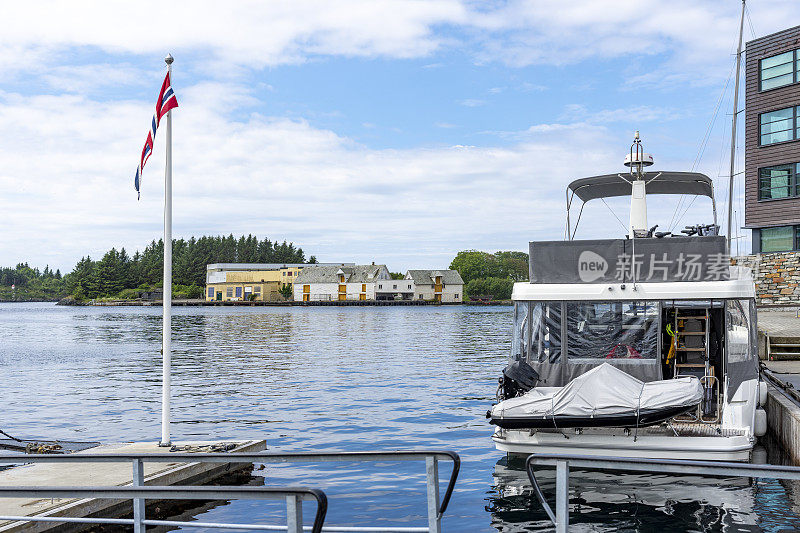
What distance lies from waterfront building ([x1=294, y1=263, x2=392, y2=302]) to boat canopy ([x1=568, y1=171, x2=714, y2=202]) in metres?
153

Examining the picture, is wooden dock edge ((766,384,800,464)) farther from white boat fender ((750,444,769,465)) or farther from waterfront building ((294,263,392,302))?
waterfront building ((294,263,392,302))

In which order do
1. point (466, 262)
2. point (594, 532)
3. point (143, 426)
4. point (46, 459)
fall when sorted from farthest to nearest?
point (466, 262), point (143, 426), point (594, 532), point (46, 459)

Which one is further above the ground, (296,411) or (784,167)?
(784,167)

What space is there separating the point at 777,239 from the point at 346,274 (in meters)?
137

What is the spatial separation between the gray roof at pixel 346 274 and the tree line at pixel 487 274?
2537 centimetres

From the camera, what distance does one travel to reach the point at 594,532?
1044 cm

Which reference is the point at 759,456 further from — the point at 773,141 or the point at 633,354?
the point at 773,141

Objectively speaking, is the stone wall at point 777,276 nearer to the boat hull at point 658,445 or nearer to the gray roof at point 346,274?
the boat hull at point 658,445

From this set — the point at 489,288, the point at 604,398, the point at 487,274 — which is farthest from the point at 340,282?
the point at 604,398

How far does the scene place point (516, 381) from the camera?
43.6 ft

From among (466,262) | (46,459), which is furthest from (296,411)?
(466,262)

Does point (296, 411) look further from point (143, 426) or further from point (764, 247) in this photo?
point (764, 247)

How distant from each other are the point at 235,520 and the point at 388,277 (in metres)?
163

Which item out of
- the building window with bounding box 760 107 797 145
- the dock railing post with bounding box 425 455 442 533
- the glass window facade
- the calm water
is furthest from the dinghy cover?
the building window with bounding box 760 107 797 145
